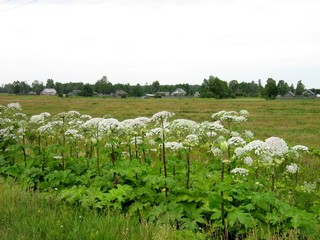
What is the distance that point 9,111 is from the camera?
10953 millimetres

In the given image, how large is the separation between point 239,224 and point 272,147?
1.35 m

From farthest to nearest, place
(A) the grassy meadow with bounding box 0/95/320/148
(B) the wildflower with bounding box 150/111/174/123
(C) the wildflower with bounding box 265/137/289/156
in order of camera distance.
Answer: (A) the grassy meadow with bounding box 0/95/320/148 → (B) the wildflower with bounding box 150/111/174/123 → (C) the wildflower with bounding box 265/137/289/156

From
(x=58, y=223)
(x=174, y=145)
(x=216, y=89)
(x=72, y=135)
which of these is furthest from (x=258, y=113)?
(x=216, y=89)

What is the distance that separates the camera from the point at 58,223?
5.36 metres

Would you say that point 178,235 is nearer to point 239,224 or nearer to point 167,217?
point 167,217

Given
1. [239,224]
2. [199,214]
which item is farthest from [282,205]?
[199,214]

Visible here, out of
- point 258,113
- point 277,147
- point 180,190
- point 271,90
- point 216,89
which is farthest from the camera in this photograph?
point 216,89

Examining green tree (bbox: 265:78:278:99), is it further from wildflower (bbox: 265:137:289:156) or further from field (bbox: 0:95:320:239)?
wildflower (bbox: 265:137:289:156)

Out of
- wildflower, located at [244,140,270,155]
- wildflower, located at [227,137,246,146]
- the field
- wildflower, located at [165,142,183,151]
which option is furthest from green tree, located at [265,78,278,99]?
wildflower, located at [244,140,270,155]

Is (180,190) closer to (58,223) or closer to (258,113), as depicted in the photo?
(58,223)

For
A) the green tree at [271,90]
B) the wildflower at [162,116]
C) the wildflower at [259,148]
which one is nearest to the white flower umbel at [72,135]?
the wildflower at [162,116]

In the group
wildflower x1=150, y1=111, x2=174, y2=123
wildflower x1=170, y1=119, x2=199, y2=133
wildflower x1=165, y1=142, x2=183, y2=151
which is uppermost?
wildflower x1=150, y1=111, x2=174, y2=123

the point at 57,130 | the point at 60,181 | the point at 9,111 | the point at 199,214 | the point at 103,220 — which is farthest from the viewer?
the point at 9,111

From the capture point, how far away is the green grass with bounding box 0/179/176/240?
16.2ft
